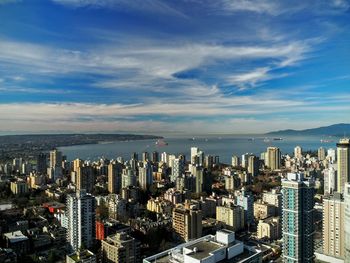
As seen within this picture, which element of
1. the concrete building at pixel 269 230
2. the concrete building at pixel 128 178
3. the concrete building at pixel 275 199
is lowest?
the concrete building at pixel 269 230

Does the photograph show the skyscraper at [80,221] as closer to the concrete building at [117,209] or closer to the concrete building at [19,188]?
the concrete building at [117,209]

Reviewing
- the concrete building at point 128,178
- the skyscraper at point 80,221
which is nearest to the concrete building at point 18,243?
the skyscraper at point 80,221

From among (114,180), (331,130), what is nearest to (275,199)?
(114,180)

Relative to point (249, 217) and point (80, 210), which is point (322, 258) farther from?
point (80, 210)

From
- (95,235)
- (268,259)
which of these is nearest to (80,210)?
(95,235)

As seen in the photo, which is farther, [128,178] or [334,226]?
[128,178]

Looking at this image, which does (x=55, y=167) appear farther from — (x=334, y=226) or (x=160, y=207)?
(x=334, y=226)

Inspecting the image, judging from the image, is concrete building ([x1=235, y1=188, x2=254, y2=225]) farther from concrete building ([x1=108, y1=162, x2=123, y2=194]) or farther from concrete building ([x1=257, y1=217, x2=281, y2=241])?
concrete building ([x1=108, y1=162, x2=123, y2=194])
